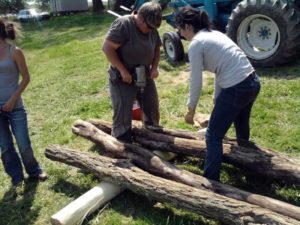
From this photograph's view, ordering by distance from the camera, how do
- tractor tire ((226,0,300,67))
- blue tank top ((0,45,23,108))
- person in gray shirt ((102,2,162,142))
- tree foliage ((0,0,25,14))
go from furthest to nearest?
tree foliage ((0,0,25,14))
tractor tire ((226,0,300,67))
person in gray shirt ((102,2,162,142))
blue tank top ((0,45,23,108))

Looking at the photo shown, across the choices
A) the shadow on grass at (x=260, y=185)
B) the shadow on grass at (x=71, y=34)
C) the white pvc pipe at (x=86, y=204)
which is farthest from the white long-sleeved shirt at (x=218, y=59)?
the shadow on grass at (x=71, y=34)

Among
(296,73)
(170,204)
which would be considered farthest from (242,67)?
(296,73)

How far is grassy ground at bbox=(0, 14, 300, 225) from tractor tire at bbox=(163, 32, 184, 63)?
193 millimetres

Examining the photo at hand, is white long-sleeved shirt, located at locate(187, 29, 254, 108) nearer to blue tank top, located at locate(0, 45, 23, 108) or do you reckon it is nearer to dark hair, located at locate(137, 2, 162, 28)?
dark hair, located at locate(137, 2, 162, 28)

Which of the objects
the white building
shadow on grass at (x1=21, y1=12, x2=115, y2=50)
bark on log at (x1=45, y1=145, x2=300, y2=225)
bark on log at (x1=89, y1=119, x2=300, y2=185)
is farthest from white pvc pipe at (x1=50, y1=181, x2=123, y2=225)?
the white building

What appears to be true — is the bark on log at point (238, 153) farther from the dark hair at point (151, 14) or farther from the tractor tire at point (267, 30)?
the tractor tire at point (267, 30)

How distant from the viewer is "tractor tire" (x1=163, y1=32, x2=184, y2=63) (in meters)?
9.66

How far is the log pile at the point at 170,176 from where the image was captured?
3.67m

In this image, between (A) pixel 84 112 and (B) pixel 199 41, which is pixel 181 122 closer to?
(A) pixel 84 112

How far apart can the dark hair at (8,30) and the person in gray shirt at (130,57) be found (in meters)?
0.92

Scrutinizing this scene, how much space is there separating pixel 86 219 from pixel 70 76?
6.41 meters

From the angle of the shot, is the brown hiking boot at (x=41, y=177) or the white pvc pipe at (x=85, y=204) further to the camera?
the brown hiking boot at (x=41, y=177)

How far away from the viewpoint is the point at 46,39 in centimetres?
1947

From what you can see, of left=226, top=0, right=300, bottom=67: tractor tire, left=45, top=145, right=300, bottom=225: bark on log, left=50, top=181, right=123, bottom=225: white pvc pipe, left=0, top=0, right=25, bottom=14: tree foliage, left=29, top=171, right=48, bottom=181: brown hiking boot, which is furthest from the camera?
left=0, top=0, right=25, bottom=14: tree foliage
